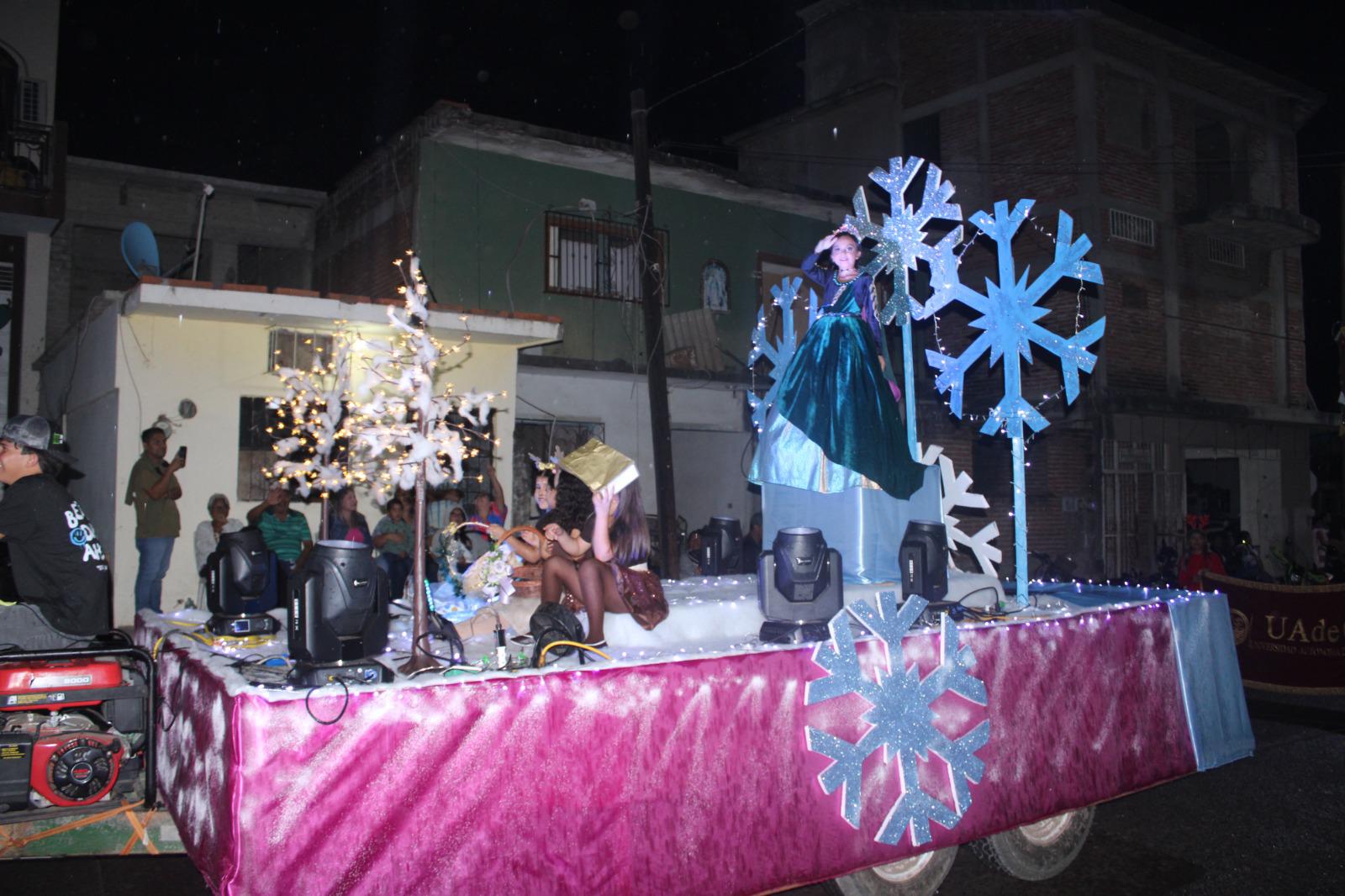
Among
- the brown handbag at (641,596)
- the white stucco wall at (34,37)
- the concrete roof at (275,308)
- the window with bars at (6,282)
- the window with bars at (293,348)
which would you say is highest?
the white stucco wall at (34,37)

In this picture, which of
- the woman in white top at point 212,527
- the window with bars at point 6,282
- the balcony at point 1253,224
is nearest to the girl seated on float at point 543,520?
the woman in white top at point 212,527

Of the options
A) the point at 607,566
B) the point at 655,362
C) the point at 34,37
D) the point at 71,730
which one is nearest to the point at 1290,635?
the point at 655,362

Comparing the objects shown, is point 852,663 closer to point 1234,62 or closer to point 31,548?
point 31,548

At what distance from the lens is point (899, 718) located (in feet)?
13.9

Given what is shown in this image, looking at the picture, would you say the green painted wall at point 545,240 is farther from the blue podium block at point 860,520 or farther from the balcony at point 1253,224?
the blue podium block at point 860,520

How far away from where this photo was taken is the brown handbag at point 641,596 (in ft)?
16.3

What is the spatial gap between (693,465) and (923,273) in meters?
6.57

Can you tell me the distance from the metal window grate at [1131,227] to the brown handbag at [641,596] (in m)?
15.4

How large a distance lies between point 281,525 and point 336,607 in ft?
18.9

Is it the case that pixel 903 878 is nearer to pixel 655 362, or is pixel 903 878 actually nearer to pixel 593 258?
pixel 655 362

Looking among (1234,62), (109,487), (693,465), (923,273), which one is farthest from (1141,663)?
(1234,62)

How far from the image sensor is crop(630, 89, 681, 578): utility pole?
1088 centimetres

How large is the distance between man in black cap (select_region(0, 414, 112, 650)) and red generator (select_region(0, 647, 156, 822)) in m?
0.49

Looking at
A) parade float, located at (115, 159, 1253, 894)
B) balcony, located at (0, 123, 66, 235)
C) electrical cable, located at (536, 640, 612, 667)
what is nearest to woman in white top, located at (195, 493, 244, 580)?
parade float, located at (115, 159, 1253, 894)
